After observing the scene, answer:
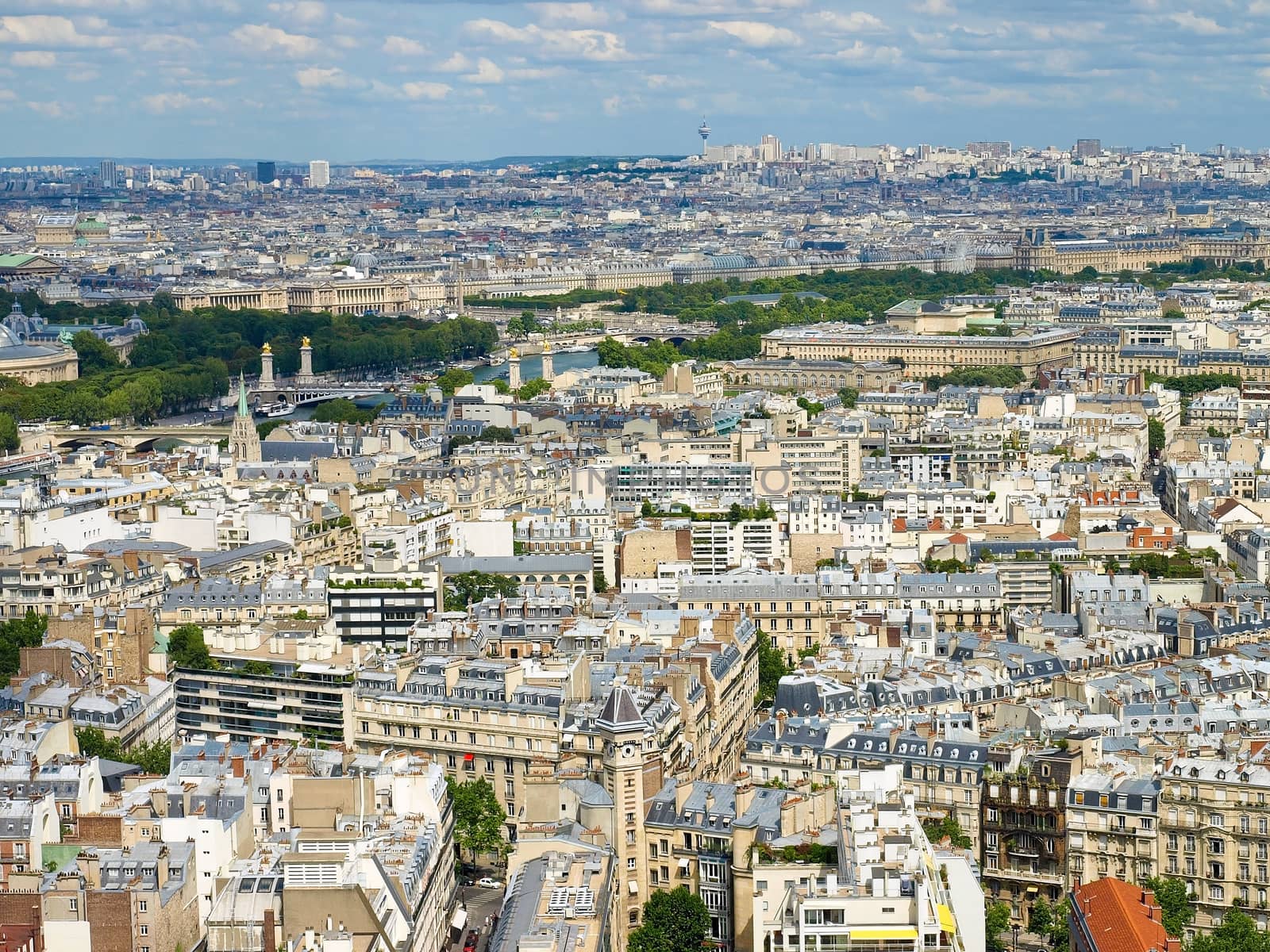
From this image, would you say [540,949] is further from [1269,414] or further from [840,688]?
[1269,414]

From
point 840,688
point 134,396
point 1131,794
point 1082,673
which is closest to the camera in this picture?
point 1131,794

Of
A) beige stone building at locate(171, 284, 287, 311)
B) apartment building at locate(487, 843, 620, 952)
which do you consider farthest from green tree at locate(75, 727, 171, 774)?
beige stone building at locate(171, 284, 287, 311)

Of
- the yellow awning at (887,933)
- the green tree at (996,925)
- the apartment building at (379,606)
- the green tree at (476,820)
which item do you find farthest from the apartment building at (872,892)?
the apartment building at (379,606)

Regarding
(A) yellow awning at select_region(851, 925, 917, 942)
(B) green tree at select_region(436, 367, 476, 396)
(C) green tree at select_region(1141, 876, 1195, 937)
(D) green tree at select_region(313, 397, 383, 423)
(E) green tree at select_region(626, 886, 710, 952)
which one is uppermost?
(A) yellow awning at select_region(851, 925, 917, 942)

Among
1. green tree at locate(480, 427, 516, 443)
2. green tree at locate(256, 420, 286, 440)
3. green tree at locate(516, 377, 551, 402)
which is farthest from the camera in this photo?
green tree at locate(516, 377, 551, 402)

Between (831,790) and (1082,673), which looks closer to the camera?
(831,790)

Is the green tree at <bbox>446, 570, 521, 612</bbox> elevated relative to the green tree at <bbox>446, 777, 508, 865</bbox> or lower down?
lower down

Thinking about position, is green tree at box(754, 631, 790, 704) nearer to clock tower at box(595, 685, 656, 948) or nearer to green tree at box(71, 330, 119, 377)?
clock tower at box(595, 685, 656, 948)

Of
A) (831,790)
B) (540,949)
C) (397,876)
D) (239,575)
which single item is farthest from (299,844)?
(239,575)
